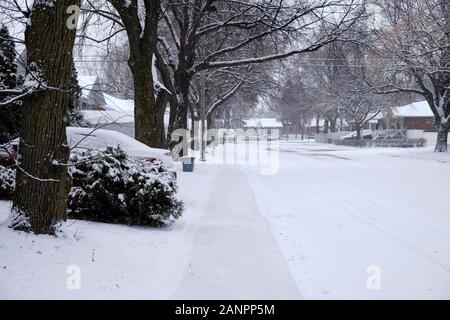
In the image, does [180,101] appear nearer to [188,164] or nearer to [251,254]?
[188,164]

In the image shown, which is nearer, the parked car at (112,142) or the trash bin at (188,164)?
the parked car at (112,142)

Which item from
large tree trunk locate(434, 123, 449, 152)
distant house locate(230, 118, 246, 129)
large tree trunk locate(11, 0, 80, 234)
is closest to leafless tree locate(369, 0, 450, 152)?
large tree trunk locate(434, 123, 449, 152)

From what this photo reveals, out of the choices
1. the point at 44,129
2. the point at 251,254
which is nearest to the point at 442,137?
the point at 251,254

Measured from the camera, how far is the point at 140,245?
6949mm

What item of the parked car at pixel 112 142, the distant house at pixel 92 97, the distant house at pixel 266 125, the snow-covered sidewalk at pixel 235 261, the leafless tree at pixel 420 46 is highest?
the leafless tree at pixel 420 46

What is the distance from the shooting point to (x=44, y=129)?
6105 mm

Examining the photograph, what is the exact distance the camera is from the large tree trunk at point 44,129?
6.06 m

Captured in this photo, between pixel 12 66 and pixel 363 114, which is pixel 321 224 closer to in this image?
pixel 12 66

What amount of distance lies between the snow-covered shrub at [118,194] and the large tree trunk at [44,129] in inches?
67.3

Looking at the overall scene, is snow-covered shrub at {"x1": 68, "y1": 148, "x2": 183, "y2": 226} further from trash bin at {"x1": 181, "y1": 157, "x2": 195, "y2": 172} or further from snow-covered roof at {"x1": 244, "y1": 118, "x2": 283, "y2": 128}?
snow-covered roof at {"x1": 244, "y1": 118, "x2": 283, "y2": 128}

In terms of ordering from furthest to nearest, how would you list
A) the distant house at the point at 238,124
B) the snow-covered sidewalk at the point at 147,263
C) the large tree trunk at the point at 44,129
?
the distant house at the point at 238,124 < the large tree trunk at the point at 44,129 < the snow-covered sidewalk at the point at 147,263

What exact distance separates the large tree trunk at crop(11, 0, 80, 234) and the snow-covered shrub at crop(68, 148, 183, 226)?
1.71m

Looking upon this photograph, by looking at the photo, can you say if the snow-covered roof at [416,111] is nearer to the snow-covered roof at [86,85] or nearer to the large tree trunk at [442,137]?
the large tree trunk at [442,137]

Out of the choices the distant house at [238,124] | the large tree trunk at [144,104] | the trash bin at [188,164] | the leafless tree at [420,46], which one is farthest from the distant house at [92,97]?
the distant house at [238,124]
